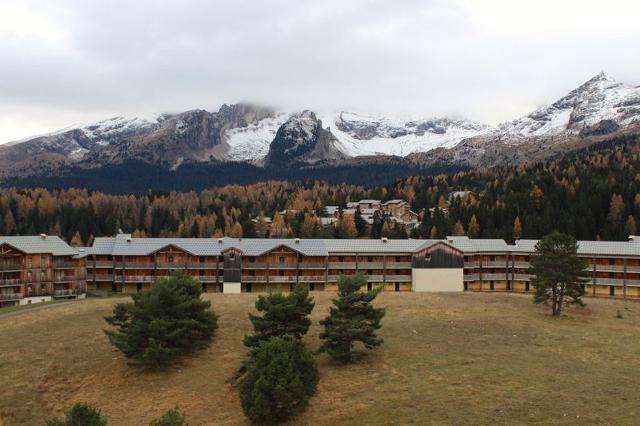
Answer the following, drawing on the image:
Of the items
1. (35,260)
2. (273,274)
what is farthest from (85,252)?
(273,274)

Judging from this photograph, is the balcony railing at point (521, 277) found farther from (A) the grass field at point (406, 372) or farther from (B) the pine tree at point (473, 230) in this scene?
(B) the pine tree at point (473, 230)

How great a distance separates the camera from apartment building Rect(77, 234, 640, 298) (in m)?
105

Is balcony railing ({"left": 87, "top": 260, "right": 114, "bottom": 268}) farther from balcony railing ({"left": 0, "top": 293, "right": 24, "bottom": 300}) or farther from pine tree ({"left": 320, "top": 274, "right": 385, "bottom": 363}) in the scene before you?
pine tree ({"left": 320, "top": 274, "right": 385, "bottom": 363})

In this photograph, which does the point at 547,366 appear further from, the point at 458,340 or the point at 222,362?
the point at 222,362

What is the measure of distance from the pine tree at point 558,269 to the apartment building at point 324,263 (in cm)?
2966

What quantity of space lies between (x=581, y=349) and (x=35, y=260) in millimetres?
85114

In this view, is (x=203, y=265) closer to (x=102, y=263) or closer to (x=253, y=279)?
(x=253, y=279)

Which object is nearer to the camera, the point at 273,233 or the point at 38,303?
the point at 38,303

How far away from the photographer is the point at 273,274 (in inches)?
4225

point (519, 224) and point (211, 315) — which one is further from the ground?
point (519, 224)

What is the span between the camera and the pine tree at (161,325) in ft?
204

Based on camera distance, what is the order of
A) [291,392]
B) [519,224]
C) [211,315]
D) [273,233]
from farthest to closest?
[273,233] → [519,224] → [211,315] → [291,392]

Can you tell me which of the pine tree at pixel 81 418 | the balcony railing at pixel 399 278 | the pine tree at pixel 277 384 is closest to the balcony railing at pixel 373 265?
the balcony railing at pixel 399 278

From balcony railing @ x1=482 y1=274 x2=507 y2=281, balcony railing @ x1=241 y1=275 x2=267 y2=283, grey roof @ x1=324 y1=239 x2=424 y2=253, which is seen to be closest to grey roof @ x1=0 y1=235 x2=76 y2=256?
balcony railing @ x1=241 y1=275 x2=267 y2=283
